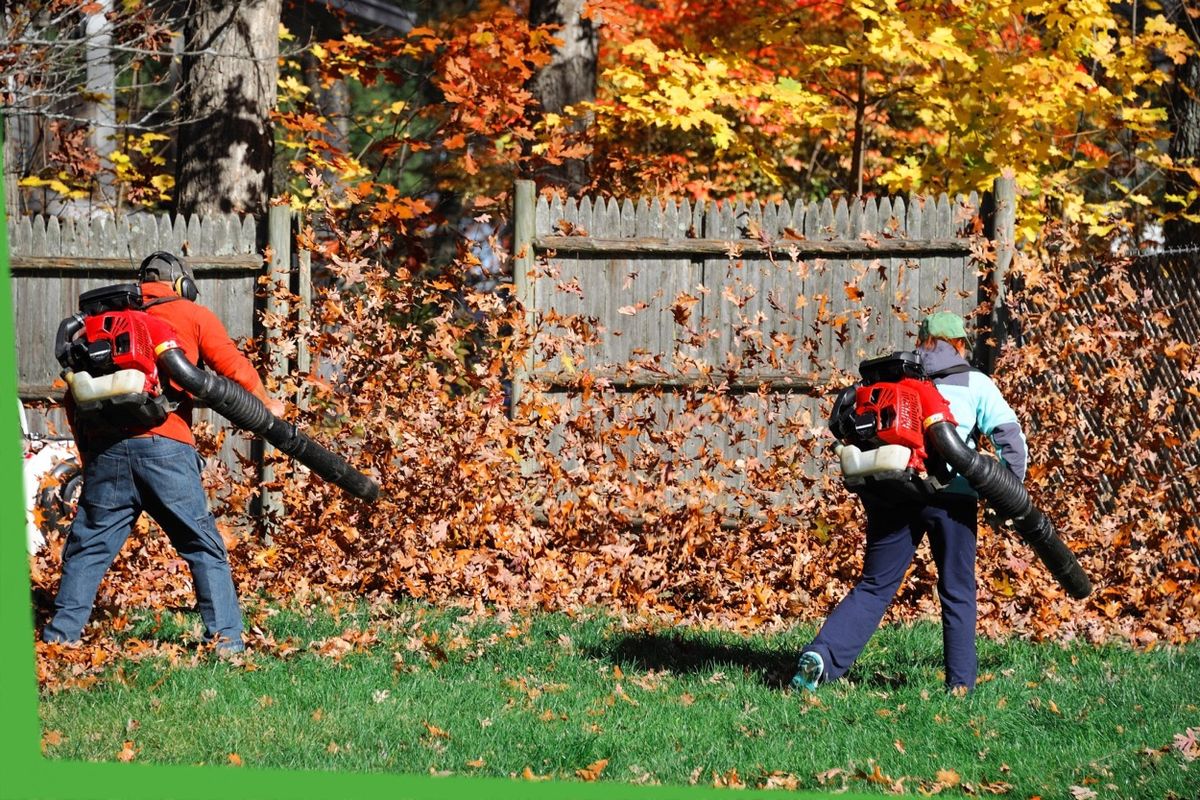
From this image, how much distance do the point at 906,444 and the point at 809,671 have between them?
1.11 metres

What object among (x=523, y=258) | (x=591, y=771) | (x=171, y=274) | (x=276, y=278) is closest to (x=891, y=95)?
(x=523, y=258)

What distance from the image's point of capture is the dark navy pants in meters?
6.47

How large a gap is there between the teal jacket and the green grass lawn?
1.02m

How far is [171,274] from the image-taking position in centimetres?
679

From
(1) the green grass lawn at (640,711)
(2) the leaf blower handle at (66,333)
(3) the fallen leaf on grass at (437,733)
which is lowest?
(1) the green grass lawn at (640,711)

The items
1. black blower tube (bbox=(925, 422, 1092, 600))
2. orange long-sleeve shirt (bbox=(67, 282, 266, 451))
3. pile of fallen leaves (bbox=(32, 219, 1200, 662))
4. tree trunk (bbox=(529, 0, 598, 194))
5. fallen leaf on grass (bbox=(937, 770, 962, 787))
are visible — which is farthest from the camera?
tree trunk (bbox=(529, 0, 598, 194))

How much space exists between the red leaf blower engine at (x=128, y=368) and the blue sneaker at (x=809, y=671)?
2.75 m

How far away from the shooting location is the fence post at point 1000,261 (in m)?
8.65

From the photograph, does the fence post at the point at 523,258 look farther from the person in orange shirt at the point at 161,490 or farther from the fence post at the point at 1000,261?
the fence post at the point at 1000,261

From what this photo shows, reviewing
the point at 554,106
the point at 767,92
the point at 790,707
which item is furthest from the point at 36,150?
the point at 790,707

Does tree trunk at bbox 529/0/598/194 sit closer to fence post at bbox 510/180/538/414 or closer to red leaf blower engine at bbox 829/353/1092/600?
fence post at bbox 510/180/538/414

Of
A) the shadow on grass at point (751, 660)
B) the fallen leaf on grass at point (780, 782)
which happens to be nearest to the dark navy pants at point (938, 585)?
the shadow on grass at point (751, 660)

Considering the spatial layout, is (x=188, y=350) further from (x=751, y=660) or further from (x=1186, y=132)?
(x=1186, y=132)

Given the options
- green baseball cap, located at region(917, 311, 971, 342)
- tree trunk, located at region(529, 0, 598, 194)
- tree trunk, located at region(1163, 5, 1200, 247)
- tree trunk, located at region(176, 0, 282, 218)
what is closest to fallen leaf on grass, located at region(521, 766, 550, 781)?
green baseball cap, located at region(917, 311, 971, 342)
